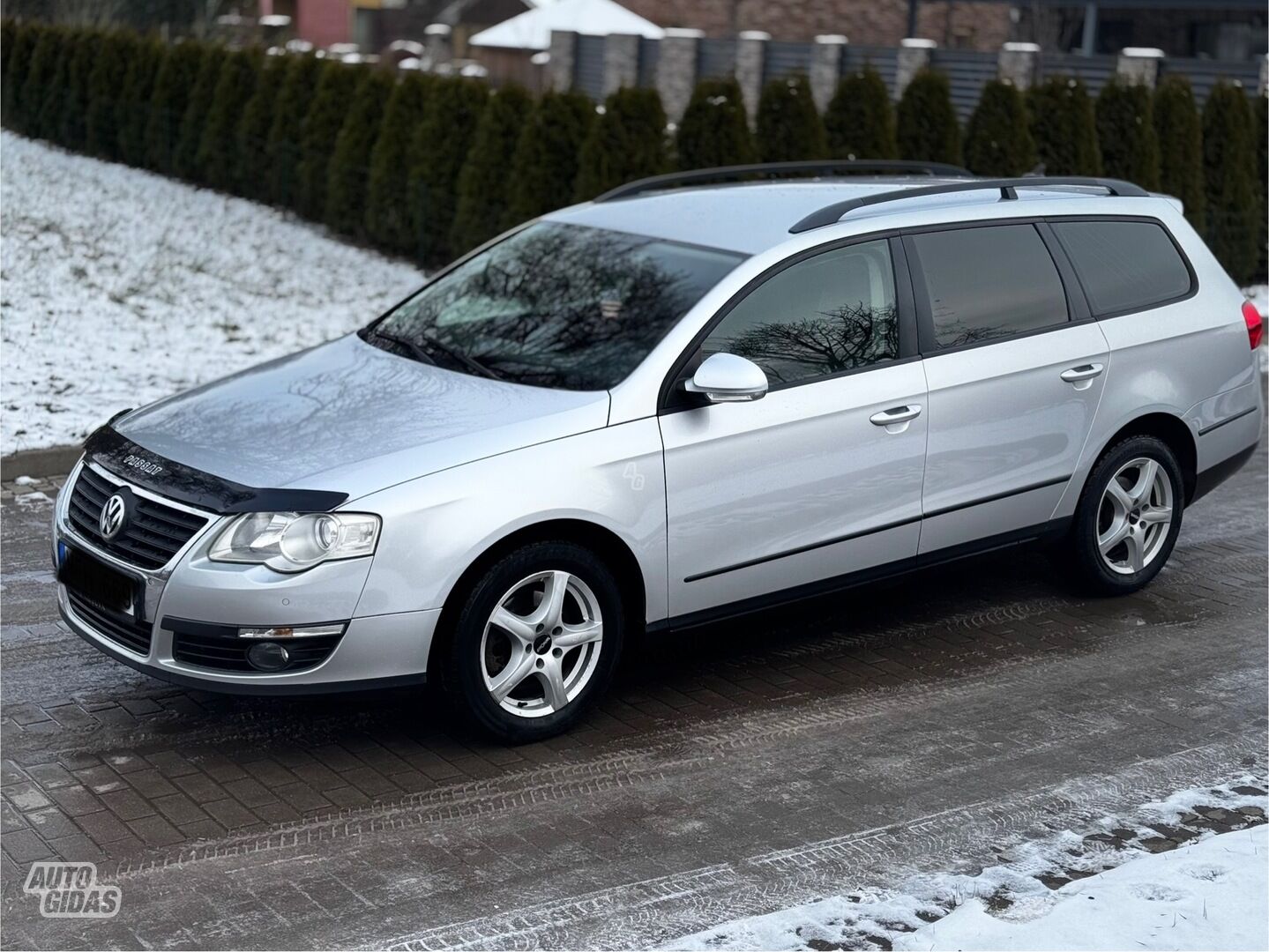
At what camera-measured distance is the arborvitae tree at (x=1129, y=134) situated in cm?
1591

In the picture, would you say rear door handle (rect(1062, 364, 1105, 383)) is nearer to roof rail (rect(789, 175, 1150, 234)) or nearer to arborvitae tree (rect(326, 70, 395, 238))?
roof rail (rect(789, 175, 1150, 234))

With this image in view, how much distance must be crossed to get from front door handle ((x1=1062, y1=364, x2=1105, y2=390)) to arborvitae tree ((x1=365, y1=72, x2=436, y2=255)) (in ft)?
32.3

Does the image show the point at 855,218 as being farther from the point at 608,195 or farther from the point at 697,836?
the point at 697,836

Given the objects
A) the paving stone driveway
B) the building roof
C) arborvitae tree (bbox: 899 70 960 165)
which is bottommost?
the paving stone driveway

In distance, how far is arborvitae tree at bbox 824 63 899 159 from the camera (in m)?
15.1

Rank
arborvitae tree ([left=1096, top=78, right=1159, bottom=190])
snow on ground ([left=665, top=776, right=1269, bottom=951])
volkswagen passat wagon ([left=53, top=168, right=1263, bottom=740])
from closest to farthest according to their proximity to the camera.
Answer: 1. snow on ground ([left=665, top=776, right=1269, bottom=951])
2. volkswagen passat wagon ([left=53, top=168, right=1263, bottom=740])
3. arborvitae tree ([left=1096, top=78, right=1159, bottom=190])

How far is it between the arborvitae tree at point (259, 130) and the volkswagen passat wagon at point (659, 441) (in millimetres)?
11444

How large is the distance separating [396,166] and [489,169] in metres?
1.47

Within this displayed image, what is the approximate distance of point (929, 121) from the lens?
15508 mm

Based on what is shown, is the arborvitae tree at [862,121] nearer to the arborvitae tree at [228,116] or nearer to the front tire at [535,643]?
the arborvitae tree at [228,116]

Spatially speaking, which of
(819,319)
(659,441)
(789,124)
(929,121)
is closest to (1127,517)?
(819,319)

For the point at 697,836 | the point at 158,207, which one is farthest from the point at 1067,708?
the point at 158,207

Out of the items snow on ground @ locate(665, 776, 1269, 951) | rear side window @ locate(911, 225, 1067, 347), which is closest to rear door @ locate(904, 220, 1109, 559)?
rear side window @ locate(911, 225, 1067, 347)

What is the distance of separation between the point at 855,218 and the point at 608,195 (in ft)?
4.97
